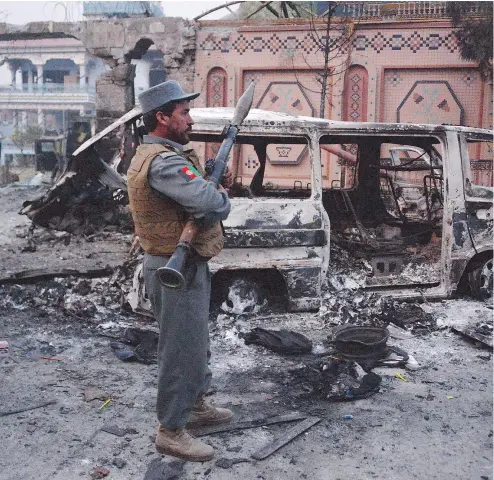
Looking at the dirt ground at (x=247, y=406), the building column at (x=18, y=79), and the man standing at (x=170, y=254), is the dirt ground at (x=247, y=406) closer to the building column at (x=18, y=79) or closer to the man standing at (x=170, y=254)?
the man standing at (x=170, y=254)

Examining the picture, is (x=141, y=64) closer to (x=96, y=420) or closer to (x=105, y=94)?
(x=105, y=94)

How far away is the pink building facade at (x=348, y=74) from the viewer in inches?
518

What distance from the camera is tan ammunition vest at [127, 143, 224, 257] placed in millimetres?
3072

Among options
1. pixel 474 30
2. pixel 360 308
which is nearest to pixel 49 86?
pixel 474 30

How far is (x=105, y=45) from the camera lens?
14086mm

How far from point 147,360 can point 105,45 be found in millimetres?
11153

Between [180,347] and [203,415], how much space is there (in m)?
0.66

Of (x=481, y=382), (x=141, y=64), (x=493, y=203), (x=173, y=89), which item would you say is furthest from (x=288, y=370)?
(x=141, y=64)

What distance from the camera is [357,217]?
6.96 meters

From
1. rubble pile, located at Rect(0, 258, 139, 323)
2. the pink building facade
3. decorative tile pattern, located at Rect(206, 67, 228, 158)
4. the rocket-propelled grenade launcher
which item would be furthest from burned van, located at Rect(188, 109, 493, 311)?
decorative tile pattern, located at Rect(206, 67, 228, 158)

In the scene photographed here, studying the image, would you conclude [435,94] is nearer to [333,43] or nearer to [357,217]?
[333,43]

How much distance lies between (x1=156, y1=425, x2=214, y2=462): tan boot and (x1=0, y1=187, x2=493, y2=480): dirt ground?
0.05 metres

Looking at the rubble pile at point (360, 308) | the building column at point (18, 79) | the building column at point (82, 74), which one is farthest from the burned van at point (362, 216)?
the building column at point (18, 79)

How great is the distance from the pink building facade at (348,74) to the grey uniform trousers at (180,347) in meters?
10.3
